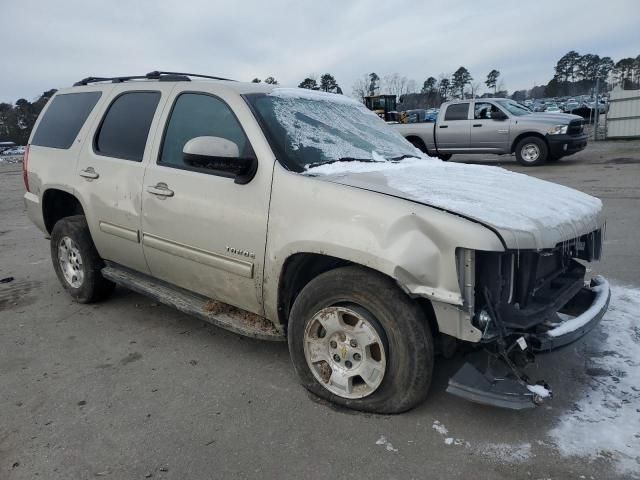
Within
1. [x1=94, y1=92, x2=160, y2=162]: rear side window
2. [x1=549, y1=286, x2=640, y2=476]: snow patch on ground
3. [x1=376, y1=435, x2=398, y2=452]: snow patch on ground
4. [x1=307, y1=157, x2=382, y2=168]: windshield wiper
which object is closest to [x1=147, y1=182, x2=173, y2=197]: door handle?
[x1=94, y1=92, x2=160, y2=162]: rear side window

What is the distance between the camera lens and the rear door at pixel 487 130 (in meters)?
14.5

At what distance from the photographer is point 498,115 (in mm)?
14484

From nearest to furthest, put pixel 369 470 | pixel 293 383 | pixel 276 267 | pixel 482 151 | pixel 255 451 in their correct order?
pixel 369 470 < pixel 255 451 < pixel 276 267 < pixel 293 383 < pixel 482 151

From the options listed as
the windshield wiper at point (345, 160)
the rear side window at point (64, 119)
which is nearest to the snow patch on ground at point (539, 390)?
the windshield wiper at point (345, 160)

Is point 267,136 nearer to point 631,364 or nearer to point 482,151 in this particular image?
point 631,364

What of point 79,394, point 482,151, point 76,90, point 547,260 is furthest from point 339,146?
point 482,151

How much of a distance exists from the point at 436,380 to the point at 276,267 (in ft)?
4.01

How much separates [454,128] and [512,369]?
44.6 ft

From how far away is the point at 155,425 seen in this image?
9.12 feet

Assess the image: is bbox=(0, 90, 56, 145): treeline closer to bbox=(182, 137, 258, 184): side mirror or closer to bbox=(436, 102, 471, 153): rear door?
bbox=(436, 102, 471, 153): rear door

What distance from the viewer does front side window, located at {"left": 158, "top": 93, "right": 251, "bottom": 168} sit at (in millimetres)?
3311

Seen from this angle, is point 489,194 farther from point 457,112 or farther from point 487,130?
point 457,112

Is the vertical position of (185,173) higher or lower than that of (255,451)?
higher

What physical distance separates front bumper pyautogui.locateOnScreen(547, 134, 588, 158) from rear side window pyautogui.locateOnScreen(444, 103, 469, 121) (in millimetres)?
2444
